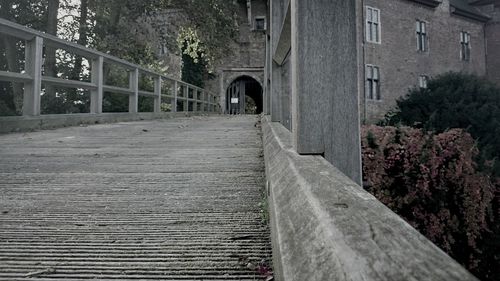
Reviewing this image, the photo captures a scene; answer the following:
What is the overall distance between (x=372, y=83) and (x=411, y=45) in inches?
148

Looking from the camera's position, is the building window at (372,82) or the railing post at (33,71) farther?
the building window at (372,82)

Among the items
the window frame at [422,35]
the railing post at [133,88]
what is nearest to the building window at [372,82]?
the window frame at [422,35]

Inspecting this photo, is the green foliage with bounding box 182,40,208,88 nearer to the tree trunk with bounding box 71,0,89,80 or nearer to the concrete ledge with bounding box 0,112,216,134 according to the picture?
the tree trunk with bounding box 71,0,89,80

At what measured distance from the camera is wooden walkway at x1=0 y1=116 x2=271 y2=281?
120 cm

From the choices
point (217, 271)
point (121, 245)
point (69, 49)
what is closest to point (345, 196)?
point (217, 271)

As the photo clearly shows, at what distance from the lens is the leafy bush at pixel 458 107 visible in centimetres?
1142

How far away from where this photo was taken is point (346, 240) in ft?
1.95

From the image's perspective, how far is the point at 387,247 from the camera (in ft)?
1.80

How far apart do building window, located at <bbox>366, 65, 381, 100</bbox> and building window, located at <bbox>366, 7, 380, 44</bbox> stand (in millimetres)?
1378

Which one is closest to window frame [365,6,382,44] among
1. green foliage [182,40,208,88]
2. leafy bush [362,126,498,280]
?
green foliage [182,40,208,88]

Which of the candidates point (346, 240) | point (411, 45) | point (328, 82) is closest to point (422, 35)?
point (411, 45)

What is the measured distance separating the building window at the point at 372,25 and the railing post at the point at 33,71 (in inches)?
633

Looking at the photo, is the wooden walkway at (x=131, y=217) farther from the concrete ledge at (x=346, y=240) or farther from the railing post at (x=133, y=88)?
the railing post at (x=133, y=88)

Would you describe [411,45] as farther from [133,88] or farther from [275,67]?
[275,67]
